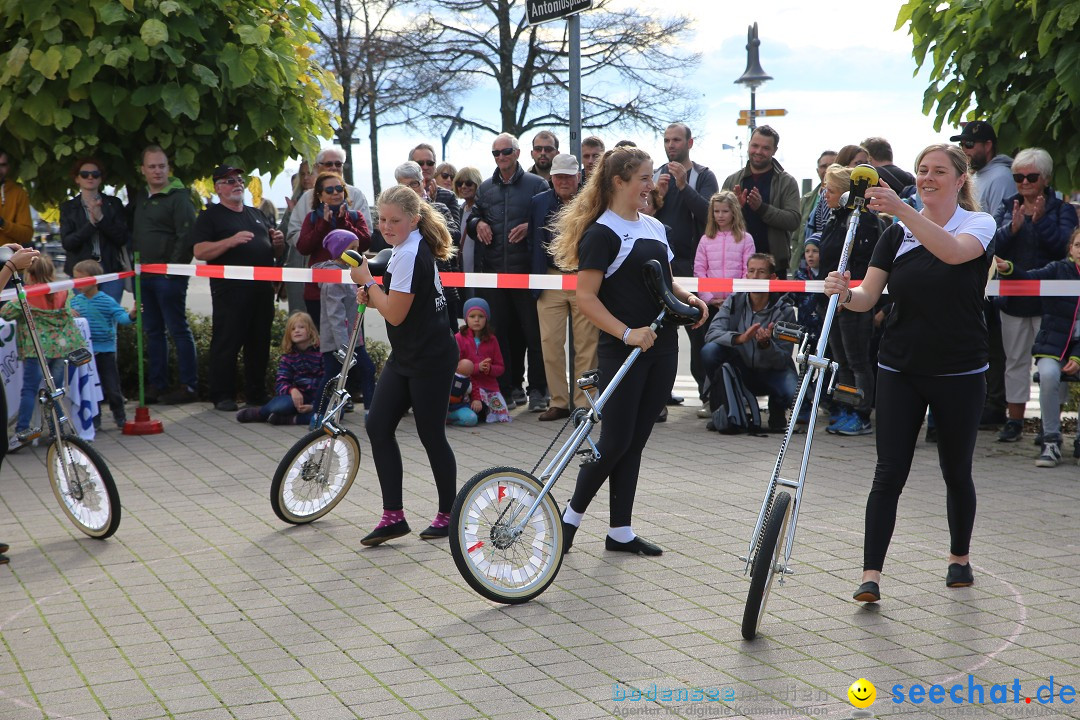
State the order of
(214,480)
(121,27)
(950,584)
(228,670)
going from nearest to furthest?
(228,670) < (950,584) < (214,480) < (121,27)

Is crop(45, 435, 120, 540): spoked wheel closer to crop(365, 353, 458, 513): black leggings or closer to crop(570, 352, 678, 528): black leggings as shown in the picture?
crop(365, 353, 458, 513): black leggings

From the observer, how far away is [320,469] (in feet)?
23.4

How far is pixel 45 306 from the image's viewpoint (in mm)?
9359

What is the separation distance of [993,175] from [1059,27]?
1293mm

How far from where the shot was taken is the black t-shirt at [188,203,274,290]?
36.4 ft

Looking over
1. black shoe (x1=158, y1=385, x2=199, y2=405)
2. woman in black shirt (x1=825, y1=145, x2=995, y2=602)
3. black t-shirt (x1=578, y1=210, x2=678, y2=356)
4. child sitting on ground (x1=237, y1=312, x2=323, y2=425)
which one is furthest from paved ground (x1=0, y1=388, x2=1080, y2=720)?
black shoe (x1=158, y1=385, x2=199, y2=405)

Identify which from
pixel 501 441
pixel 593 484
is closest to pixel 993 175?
pixel 501 441

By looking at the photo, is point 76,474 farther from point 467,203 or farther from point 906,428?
point 467,203

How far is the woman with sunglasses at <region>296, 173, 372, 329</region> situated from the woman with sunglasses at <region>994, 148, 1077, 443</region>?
5.29 meters

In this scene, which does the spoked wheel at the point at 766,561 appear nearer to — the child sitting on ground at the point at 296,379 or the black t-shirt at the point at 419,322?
the black t-shirt at the point at 419,322

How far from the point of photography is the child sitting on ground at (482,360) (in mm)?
10477

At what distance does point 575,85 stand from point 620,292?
4621mm

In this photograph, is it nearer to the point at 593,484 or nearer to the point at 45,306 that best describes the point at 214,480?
the point at 45,306

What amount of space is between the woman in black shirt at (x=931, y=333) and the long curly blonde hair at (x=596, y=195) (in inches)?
52.0
